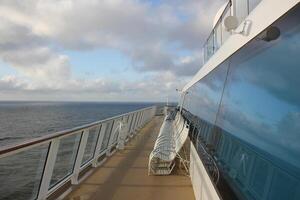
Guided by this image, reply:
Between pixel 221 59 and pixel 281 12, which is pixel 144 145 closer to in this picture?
pixel 221 59

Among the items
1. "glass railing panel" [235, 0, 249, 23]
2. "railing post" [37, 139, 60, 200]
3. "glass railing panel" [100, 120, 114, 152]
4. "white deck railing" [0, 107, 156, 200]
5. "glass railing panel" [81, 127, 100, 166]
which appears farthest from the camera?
"glass railing panel" [100, 120, 114, 152]

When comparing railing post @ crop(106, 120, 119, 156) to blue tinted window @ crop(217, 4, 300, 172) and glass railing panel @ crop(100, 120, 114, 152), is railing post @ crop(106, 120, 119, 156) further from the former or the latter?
blue tinted window @ crop(217, 4, 300, 172)

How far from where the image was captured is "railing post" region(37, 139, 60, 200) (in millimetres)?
4809

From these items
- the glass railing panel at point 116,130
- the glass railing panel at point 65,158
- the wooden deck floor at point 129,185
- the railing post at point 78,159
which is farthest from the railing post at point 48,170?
the glass railing panel at point 116,130

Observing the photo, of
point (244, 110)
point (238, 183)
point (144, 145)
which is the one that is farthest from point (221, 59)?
point (144, 145)

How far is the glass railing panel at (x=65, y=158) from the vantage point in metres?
5.48

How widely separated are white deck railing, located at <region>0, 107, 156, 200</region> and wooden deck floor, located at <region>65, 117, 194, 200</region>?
27cm

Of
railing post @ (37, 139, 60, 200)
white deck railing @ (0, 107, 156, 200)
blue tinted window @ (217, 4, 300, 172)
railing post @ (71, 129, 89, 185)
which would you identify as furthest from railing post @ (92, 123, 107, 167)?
blue tinted window @ (217, 4, 300, 172)

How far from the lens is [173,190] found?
565 centimetres

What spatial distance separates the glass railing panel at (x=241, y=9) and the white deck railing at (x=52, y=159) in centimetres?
256

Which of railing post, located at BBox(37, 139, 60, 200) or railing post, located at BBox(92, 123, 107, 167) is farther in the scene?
railing post, located at BBox(92, 123, 107, 167)

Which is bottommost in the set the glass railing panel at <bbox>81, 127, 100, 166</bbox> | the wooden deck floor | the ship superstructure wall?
the wooden deck floor

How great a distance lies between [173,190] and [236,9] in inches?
104

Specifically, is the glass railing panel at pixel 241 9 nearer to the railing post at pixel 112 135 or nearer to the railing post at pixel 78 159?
the railing post at pixel 78 159
